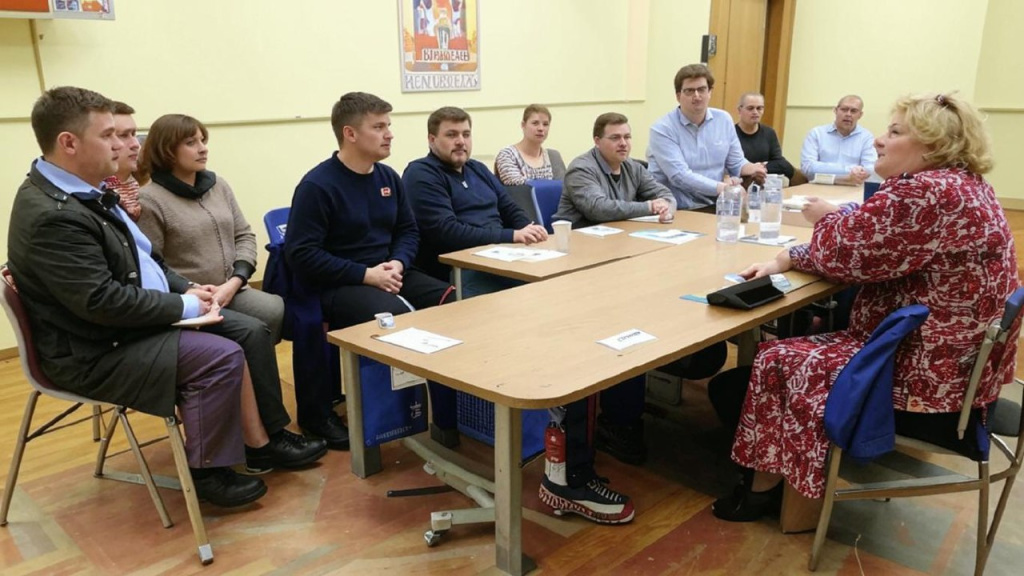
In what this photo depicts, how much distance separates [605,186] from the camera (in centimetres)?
372

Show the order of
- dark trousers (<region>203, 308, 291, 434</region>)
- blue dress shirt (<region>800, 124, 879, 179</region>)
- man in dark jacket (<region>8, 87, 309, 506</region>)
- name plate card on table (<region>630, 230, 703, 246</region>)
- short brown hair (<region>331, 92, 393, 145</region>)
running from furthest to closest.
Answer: blue dress shirt (<region>800, 124, 879, 179</region>) < name plate card on table (<region>630, 230, 703, 246</region>) < short brown hair (<region>331, 92, 393, 145</region>) < dark trousers (<region>203, 308, 291, 434</region>) < man in dark jacket (<region>8, 87, 309, 506</region>)

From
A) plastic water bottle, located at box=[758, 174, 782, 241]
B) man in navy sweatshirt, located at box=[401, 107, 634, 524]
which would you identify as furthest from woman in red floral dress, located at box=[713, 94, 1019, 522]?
man in navy sweatshirt, located at box=[401, 107, 634, 524]

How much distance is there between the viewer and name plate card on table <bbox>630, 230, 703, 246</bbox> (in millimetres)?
3172

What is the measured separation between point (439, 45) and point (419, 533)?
397cm

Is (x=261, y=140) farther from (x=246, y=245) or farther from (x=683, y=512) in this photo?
(x=683, y=512)

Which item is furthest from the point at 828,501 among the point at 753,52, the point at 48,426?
the point at 753,52

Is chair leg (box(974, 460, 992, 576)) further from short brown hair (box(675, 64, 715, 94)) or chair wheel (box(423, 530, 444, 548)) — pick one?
short brown hair (box(675, 64, 715, 94))

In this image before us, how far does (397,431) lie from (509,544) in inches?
25.2

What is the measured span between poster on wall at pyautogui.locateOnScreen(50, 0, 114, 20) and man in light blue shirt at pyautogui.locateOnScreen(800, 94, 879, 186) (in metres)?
4.38

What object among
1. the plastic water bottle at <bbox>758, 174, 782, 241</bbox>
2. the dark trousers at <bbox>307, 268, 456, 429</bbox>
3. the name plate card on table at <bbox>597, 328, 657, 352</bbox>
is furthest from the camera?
the plastic water bottle at <bbox>758, 174, 782, 241</bbox>

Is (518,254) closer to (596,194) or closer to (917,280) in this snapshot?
(596,194)

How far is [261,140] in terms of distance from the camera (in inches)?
179

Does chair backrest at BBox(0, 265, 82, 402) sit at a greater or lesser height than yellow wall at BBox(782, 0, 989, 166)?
lesser

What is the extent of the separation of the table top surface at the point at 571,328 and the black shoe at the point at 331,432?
0.83 m
